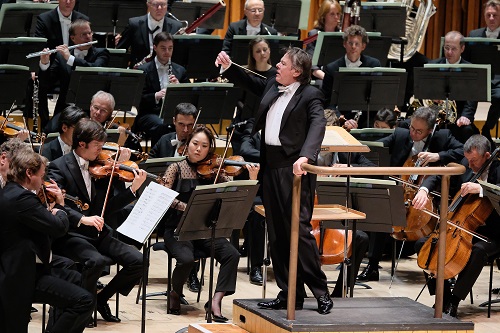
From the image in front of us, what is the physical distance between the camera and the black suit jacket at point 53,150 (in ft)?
21.4

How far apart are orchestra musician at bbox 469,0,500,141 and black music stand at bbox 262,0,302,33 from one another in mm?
1613

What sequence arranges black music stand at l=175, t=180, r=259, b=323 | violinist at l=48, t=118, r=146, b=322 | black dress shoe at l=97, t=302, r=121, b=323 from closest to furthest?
black music stand at l=175, t=180, r=259, b=323
violinist at l=48, t=118, r=146, b=322
black dress shoe at l=97, t=302, r=121, b=323

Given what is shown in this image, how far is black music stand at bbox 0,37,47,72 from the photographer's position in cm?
784

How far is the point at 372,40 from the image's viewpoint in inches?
350

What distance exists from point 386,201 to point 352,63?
8.54 ft

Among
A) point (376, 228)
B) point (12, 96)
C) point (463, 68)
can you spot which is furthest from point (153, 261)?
point (463, 68)

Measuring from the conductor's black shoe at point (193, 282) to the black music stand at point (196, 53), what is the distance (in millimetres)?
2118

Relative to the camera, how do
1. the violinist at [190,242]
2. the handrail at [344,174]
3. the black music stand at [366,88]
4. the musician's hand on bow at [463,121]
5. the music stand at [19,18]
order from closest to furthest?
the handrail at [344,174] < the violinist at [190,242] < the black music stand at [366,88] < the musician's hand on bow at [463,121] < the music stand at [19,18]

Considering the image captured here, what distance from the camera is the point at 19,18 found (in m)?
8.57

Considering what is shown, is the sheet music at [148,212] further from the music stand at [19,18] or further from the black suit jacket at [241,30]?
the black suit jacket at [241,30]

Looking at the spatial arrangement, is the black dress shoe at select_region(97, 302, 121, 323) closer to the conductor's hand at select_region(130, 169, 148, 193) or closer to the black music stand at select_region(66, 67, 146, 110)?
the conductor's hand at select_region(130, 169, 148, 193)

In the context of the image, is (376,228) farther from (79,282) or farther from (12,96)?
(12,96)

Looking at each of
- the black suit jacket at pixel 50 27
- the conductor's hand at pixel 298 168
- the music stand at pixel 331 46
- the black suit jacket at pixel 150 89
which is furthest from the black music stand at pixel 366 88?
the conductor's hand at pixel 298 168

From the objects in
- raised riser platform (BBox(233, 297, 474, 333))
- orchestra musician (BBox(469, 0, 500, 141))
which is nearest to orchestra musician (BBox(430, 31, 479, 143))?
orchestra musician (BBox(469, 0, 500, 141))
